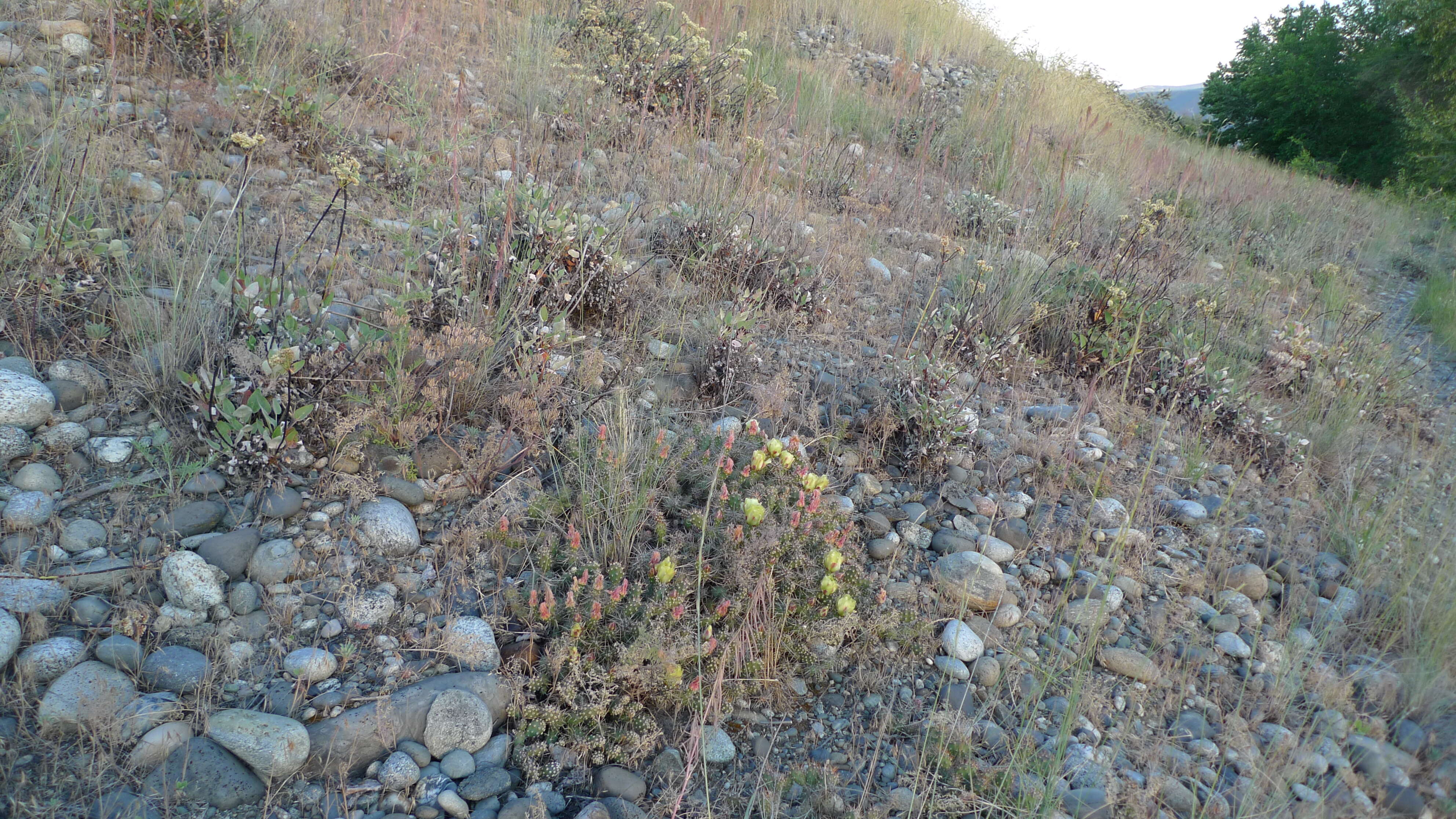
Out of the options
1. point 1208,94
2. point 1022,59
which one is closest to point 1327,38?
point 1208,94

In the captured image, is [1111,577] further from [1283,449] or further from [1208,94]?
[1208,94]

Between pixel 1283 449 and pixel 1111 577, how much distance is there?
6.32 ft

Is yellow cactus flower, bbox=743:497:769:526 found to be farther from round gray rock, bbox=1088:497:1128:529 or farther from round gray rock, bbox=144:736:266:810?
round gray rock, bbox=1088:497:1128:529

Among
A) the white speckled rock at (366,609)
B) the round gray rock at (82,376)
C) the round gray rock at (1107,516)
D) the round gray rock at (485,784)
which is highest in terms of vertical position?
the round gray rock at (1107,516)

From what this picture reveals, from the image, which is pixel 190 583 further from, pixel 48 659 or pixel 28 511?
pixel 28 511

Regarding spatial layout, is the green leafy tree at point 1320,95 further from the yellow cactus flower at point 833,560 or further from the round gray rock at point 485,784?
the round gray rock at point 485,784

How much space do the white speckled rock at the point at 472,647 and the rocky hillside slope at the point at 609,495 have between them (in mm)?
11

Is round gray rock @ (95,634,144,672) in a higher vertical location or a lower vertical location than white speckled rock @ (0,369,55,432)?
lower

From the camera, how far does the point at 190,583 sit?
1897 millimetres

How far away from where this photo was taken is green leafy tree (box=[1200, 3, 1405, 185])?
1744cm

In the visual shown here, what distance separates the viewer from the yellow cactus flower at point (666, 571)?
2.07 meters

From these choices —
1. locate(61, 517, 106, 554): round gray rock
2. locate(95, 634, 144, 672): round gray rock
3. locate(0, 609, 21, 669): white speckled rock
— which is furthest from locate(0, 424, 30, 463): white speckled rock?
locate(95, 634, 144, 672): round gray rock

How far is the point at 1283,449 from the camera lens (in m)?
3.56

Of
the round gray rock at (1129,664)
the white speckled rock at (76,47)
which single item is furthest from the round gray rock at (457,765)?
the white speckled rock at (76,47)
